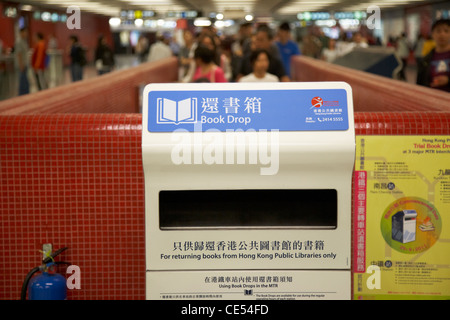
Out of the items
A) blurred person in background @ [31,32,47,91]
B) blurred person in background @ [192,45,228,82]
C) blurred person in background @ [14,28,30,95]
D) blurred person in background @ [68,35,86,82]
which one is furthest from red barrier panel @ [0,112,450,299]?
blurred person in background @ [68,35,86,82]

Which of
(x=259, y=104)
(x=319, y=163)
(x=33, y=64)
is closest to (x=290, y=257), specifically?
(x=319, y=163)

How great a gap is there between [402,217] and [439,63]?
11.7 feet

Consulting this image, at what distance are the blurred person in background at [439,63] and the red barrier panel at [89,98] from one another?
307cm

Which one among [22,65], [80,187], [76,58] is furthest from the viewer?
[76,58]

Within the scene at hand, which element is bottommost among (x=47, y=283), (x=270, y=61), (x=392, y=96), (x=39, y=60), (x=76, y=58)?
(x=47, y=283)

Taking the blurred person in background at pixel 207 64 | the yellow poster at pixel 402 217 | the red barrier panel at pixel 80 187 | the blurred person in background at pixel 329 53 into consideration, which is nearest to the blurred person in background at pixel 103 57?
the blurred person in background at pixel 329 53

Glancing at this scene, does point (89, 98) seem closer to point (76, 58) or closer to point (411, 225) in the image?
point (411, 225)

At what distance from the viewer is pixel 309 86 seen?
2.05 meters

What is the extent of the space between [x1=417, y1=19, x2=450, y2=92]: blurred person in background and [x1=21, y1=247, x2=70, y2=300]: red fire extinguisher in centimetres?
409

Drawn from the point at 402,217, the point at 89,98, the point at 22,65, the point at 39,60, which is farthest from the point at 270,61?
the point at 39,60

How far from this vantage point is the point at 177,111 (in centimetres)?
202

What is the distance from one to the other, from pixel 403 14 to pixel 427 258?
32.4m

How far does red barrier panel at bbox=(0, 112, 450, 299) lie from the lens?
2643 mm

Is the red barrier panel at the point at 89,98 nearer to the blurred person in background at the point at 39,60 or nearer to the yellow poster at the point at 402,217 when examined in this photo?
the yellow poster at the point at 402,217
